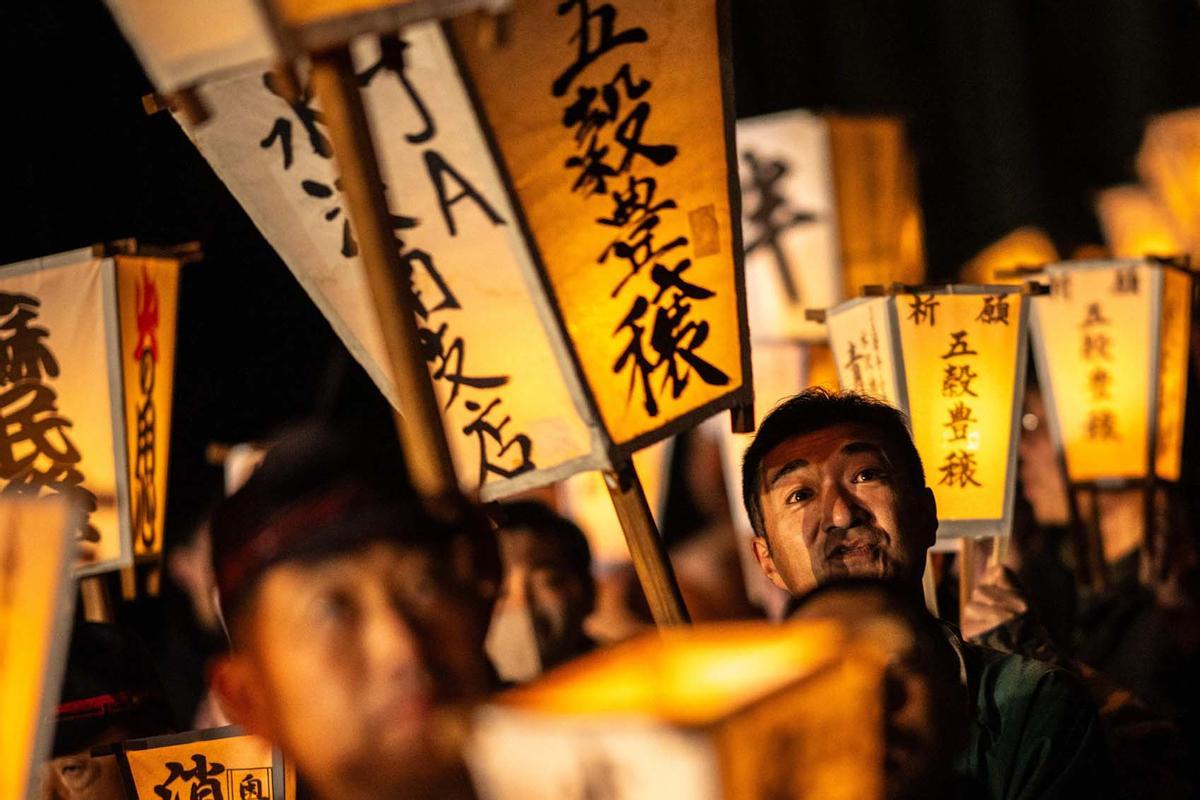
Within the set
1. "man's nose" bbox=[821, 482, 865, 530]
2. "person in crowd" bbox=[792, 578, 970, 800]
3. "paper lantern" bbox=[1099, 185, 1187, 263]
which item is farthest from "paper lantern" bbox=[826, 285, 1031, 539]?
Answer: "paper lantern" bbox=[1099, 185, 1187, 263]

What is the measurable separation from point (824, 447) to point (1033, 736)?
2.21 ft

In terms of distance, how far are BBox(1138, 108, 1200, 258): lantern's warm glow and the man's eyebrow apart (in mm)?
6217

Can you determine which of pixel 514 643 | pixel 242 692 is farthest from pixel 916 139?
pixel 242 692

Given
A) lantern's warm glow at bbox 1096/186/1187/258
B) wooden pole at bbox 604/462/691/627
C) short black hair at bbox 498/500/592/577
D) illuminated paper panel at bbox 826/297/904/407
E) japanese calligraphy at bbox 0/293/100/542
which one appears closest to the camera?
wooden pole at bbox 604/462/691/627

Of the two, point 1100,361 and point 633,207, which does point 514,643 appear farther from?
point 1100,361

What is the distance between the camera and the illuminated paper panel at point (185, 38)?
1.55m

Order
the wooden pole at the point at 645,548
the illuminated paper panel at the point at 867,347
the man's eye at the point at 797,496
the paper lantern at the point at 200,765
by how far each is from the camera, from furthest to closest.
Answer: the illuminated paper panel at the point at 867,347 → the man's eye at the point at 797,496 → the paper lantern at the point at 200,765 → the wooden pole at the point at 645,548

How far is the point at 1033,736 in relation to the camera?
2572 mm

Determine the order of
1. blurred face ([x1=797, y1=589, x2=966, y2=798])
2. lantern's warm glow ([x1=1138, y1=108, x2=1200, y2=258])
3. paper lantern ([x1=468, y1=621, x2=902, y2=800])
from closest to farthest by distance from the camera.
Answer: paper lantern ([x1=468, y1=621, x2=902, y2=800]) < blurred face ([x1=797, y1=589, x2=966, y2=798]) < lantern's warm glow ([x1=1138, y1=108, x2=1200, y2=258])

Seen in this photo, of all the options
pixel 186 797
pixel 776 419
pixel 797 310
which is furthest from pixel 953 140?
pixel 186 797

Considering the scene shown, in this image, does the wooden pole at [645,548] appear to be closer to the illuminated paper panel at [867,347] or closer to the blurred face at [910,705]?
the blurred face at [910,705]

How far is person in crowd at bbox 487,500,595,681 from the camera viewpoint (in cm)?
407

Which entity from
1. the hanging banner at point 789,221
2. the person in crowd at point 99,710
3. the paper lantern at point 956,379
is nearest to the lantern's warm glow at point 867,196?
the hanging banner at point 789,221

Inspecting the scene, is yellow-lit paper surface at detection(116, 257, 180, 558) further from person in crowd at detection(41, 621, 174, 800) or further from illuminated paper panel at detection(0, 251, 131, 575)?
person in crowd at detection(41, 621, 174, 800)
